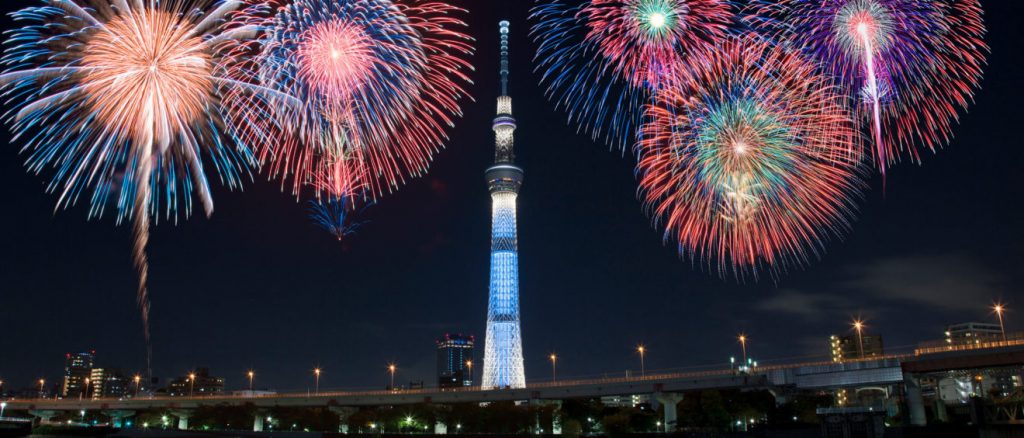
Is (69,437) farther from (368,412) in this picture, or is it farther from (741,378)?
(741,378)

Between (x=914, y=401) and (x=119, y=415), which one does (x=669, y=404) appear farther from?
(x=119, y=415)

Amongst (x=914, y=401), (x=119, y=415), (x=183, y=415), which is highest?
(x=914, y=401)

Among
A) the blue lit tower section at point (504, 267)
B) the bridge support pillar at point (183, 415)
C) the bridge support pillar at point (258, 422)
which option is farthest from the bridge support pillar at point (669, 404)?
the bridge support pillar at point (183, 415)

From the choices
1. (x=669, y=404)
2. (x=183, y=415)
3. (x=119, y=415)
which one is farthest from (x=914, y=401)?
(x=119, y=415)

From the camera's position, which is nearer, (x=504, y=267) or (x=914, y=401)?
(x=914, y=401)

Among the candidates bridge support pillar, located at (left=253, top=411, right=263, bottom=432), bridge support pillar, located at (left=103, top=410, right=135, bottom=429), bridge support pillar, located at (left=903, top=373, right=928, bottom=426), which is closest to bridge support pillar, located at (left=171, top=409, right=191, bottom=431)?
bridge support pillar, located at (left=253, top=411, right=263, bottom=432)

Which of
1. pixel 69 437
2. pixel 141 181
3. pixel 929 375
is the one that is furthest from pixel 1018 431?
pixel 69 437
